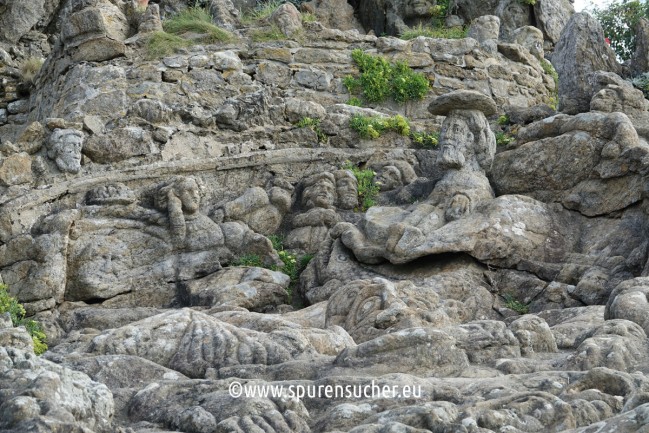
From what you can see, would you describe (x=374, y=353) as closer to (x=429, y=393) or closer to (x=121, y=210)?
(x=429, y=393)

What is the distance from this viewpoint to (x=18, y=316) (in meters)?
13.1

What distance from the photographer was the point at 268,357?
1023 centimetres

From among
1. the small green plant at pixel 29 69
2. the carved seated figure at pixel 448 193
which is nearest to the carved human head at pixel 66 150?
the carved seated figure at pixel 448 193

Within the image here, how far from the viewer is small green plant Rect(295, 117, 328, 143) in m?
16.7

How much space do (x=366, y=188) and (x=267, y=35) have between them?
Result: 3787 millimetres

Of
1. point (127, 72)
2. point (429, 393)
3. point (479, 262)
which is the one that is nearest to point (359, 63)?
point (127, 72)

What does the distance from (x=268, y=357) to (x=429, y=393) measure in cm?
189

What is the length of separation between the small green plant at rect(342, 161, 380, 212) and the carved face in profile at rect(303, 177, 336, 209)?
35cm

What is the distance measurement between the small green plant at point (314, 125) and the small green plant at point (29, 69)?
5.31 m

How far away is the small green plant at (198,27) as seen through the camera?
18.3 metres

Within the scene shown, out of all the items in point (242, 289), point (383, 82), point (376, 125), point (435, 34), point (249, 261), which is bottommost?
point (242, 289)

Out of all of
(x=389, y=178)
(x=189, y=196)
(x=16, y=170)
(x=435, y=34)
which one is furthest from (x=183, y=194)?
(x=435, y=34)

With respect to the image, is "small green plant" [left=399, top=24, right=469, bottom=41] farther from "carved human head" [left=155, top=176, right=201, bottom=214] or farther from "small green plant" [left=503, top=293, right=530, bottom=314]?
"small green plant" [left=503, top=293, right=530, bottom=314]

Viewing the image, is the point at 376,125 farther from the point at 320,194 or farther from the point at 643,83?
the point at 643,83
